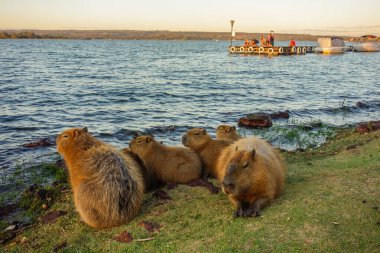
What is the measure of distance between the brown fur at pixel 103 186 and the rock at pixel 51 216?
760 mm

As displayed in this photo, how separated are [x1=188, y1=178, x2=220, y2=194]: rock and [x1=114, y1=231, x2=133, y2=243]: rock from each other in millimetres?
1749

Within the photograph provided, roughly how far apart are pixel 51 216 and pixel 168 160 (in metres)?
2.20

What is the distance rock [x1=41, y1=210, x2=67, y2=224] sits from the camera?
5.82 metres

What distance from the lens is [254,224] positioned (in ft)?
15.4

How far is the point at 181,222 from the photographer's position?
199 inches

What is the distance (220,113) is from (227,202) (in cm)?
1217

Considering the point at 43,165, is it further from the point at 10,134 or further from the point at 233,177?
the point at 233,177

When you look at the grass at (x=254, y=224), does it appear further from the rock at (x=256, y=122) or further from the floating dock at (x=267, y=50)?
the floating dock at (x=267, y=50)

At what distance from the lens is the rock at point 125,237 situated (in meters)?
4.70

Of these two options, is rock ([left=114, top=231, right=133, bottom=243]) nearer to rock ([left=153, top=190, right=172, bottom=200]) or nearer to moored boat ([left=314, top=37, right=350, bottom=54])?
rock ([left=153, top=190, right=172, bottom=200])

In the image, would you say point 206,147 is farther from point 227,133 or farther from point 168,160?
point 227,133

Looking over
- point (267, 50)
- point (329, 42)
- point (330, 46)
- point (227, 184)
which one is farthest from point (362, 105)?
point (329, 42)

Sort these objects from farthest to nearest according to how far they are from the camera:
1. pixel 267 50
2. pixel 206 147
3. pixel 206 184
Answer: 1. pixel 267 50
2. pixel 206 147
3. pixel 206 184

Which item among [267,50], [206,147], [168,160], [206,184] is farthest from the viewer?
[267,50]
